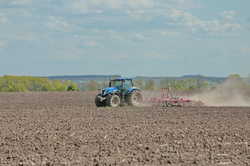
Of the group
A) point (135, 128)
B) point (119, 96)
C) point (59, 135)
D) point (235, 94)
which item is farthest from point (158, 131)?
point (235, 94)

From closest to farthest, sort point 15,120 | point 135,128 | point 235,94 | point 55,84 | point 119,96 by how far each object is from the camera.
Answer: point 135,128 < point 15,120 < point 119,96 < point 235,94 < point 55,84

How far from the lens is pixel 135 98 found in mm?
30109

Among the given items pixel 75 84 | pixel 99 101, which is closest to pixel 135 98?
pixel 99 101

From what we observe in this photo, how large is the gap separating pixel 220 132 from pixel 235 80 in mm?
24274

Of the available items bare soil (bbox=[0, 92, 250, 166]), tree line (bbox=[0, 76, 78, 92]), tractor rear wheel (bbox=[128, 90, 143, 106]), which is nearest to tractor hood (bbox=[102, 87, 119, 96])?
tractor rear wheel (bbox=[128, 90, 143, 106])

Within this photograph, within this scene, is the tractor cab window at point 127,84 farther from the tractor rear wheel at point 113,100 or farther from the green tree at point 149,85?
the green tree at point 149,85

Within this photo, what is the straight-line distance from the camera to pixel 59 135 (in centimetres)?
1728

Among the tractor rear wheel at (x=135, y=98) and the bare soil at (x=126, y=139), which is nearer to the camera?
the bare soil at (x=126, y=139)

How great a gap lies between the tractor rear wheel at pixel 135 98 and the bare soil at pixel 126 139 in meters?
5.22

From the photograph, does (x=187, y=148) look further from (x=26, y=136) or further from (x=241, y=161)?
(x=26, y=136)

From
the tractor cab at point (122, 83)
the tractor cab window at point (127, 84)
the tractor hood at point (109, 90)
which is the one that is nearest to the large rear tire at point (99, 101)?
the tractor hood at point (109, 90)

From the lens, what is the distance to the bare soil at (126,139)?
12.9 m

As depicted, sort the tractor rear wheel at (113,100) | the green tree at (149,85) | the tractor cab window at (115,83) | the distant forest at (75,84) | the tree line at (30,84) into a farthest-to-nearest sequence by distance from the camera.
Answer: the tree line at (30,84) → the green tree at (149,85) → the distant forest at (75,84) → the tractor cab window at (115,83) → the tractor rear wheel at (113,100)

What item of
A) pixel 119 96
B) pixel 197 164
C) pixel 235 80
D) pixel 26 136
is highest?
pixel 235 80
